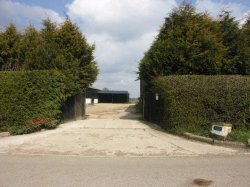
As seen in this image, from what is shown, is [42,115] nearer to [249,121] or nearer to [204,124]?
[204,124]

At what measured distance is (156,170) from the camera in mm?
8984

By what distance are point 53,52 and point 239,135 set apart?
10787 millimetres

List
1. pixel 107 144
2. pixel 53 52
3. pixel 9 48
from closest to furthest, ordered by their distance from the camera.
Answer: pixel 107 144
pixel 53 52
pixel 9 48

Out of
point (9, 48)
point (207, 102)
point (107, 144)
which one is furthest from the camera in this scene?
point (9, 48)

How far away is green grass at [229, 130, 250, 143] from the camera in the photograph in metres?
13.2

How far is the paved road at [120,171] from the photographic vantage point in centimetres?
778

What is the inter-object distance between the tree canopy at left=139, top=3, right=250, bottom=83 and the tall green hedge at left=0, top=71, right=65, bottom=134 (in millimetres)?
5233

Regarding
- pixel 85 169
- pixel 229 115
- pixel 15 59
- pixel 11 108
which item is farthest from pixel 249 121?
pixel 15 59

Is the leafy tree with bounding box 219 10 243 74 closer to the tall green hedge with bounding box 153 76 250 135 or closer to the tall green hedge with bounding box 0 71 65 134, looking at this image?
the tall green hedge with bounding box 153 76 250 135

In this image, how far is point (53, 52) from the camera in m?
20.0

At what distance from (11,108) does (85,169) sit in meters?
8.84

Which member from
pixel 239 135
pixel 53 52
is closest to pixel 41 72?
pixel 53 52

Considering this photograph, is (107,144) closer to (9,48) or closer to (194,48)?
(194,48)

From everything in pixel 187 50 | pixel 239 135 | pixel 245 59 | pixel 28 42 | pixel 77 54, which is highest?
pixel 28 42
